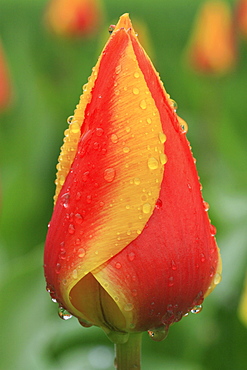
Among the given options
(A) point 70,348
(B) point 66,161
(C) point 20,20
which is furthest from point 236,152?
(C) point 20,20

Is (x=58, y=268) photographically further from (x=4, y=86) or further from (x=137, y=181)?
(x=4, y=86)

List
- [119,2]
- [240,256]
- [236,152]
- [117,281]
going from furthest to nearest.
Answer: [119,2] < [236,152] < [240,256] < [117,281]

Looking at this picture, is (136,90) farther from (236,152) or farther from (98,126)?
(236,152)

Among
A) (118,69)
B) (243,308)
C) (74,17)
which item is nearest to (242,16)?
(74,17)

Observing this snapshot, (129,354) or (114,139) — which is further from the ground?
(114,139)

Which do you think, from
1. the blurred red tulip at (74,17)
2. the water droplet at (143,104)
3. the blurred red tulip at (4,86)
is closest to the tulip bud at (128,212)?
the water droplet at (143,104)

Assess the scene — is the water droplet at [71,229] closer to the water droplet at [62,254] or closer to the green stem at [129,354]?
the water droplet at [62,254]
